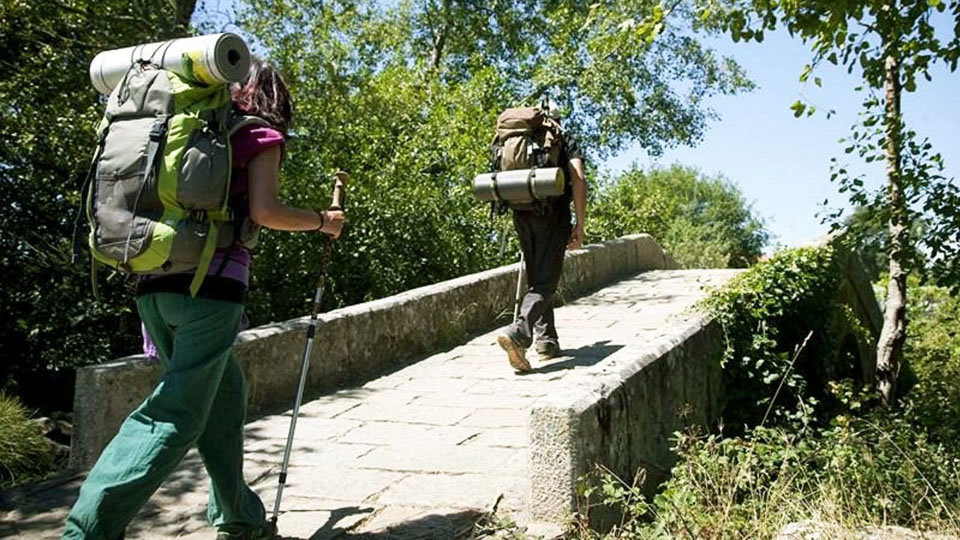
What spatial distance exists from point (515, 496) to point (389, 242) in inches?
338

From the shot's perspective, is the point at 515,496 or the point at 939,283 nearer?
the point at 515,496

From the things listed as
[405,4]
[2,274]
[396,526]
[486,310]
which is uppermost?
[405,4]

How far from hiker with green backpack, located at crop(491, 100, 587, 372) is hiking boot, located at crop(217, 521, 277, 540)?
10.3 feet

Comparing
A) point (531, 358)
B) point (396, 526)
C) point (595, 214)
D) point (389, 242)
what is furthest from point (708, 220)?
point (396, 526)

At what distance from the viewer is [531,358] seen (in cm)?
724

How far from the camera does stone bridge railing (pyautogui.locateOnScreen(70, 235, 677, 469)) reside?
4.46 metres

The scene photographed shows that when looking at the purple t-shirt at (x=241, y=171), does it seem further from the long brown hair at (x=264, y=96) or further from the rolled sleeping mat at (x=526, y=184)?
the rolled sleeping mat at (x=526, y=184)

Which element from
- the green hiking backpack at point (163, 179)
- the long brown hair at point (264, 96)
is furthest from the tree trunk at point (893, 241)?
the green hiking backpack at point (163, 179)

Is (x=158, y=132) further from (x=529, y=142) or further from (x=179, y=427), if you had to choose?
(x=529, y=142)

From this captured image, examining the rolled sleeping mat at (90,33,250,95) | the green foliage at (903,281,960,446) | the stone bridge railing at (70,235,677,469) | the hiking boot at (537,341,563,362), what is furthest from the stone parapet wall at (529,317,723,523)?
the green foliage at (903,281,960,446)

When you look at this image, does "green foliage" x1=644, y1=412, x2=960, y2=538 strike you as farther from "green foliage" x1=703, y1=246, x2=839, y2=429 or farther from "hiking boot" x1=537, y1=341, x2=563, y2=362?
"hiking boot" x1=537, y1=341, x2=563, y2=362

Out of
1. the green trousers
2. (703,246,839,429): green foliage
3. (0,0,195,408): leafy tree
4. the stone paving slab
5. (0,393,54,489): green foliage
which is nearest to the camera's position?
the green trousers

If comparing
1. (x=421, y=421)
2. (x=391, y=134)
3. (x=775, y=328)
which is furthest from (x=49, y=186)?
(x=775, y=328)

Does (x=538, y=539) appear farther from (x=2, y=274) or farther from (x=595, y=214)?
(x=595, y=214)
